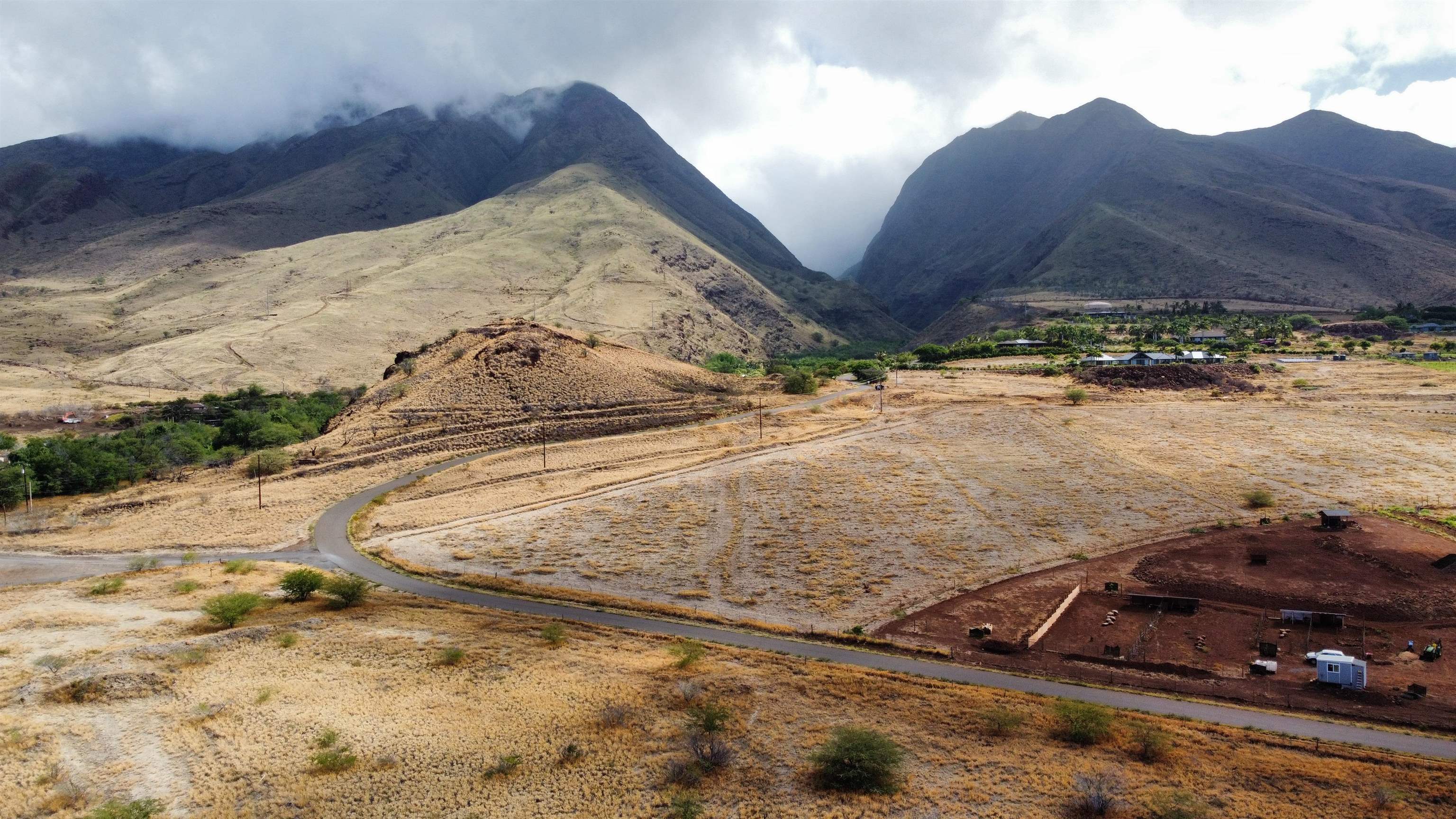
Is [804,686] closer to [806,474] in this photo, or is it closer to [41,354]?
[806,474]

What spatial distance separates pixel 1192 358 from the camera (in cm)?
9538

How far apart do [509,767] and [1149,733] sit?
20.3 m

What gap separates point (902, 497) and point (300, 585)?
123ft

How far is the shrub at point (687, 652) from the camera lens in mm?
28219

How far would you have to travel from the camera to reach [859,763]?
2133 cm

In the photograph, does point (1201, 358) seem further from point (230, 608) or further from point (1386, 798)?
point (230, 608)

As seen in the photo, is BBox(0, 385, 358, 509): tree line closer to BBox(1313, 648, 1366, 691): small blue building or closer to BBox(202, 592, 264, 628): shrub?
BBox(202, 592, 264, 628): shrub

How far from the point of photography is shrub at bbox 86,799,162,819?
18891 mm

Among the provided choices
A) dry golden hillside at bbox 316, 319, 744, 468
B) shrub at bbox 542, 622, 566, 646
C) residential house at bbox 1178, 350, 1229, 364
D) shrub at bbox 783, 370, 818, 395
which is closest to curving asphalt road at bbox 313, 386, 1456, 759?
shrub at bbox 542, 622, 566, 646

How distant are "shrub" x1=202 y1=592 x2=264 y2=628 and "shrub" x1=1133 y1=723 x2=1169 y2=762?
121 ft

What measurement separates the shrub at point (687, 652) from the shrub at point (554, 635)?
488 cm

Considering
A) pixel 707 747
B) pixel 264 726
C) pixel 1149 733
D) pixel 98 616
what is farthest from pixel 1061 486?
pixel 98 616

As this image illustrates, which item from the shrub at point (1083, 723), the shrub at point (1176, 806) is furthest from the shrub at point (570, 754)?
the shrub at point (1176, 806)

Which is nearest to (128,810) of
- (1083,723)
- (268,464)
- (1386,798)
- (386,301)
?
(1083,723)
